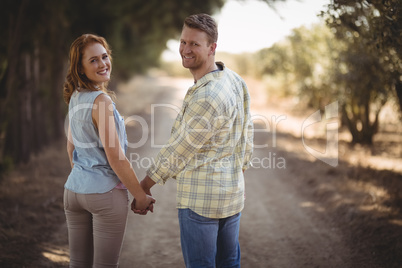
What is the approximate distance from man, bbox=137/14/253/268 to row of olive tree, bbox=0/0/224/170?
4.93 m

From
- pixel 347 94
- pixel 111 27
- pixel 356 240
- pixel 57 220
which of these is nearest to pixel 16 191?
pixel 57 220

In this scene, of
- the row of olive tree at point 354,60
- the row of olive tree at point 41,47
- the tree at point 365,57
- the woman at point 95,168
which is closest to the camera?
the woman at point 95,168

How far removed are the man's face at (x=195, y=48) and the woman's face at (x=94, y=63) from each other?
0.57m

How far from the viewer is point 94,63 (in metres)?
2.60

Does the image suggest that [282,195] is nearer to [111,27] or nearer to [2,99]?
[2,99]

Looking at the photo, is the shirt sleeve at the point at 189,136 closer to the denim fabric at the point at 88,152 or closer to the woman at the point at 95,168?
the woman at the point at 95,168

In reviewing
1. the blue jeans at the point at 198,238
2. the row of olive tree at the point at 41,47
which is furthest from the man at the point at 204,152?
the row of olive tree at the point at 41,47

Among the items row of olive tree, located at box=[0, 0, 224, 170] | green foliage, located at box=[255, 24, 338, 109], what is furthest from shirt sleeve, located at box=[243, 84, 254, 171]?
green foliage, located at box=[255, 24, 338, 109]

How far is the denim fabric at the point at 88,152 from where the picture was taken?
2488 mm

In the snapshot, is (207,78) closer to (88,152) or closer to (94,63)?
(94,63)

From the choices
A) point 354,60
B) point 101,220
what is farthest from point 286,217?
point 354,60

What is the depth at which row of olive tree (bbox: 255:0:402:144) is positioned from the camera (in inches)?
172

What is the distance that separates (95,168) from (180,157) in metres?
0.59

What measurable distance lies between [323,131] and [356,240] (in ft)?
30.9
